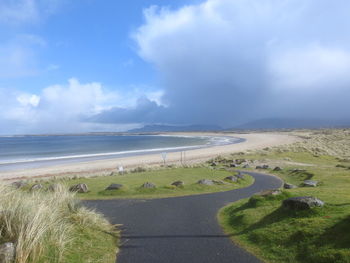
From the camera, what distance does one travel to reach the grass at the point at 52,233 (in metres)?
6.73

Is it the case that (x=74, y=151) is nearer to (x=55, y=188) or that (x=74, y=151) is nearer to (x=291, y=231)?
(x=55, y=188)

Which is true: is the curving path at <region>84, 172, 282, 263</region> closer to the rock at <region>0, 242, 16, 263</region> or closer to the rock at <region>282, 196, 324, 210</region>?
the rock at <region>282, 196, 324, 210</region>

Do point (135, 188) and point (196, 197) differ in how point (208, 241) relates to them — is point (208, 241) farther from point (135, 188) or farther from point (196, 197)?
point (135, 188)

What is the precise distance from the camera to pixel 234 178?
887 inches

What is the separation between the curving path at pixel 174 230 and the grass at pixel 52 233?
81cm

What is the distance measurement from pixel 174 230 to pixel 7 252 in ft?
19.6

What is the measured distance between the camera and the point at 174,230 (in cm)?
1070

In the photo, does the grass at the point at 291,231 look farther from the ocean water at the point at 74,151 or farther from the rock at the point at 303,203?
the ocean water at the point at 74,151

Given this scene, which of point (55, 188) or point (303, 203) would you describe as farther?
point (55, 188)

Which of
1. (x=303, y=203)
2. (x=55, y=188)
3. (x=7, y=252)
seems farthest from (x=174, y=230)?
(x=55, y=188)

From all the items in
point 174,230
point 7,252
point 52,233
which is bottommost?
point 174,230

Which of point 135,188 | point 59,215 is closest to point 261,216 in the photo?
point 59,215

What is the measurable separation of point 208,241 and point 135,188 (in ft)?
34.7

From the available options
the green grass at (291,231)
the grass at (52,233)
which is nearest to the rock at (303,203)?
the green grass at (291,231)
